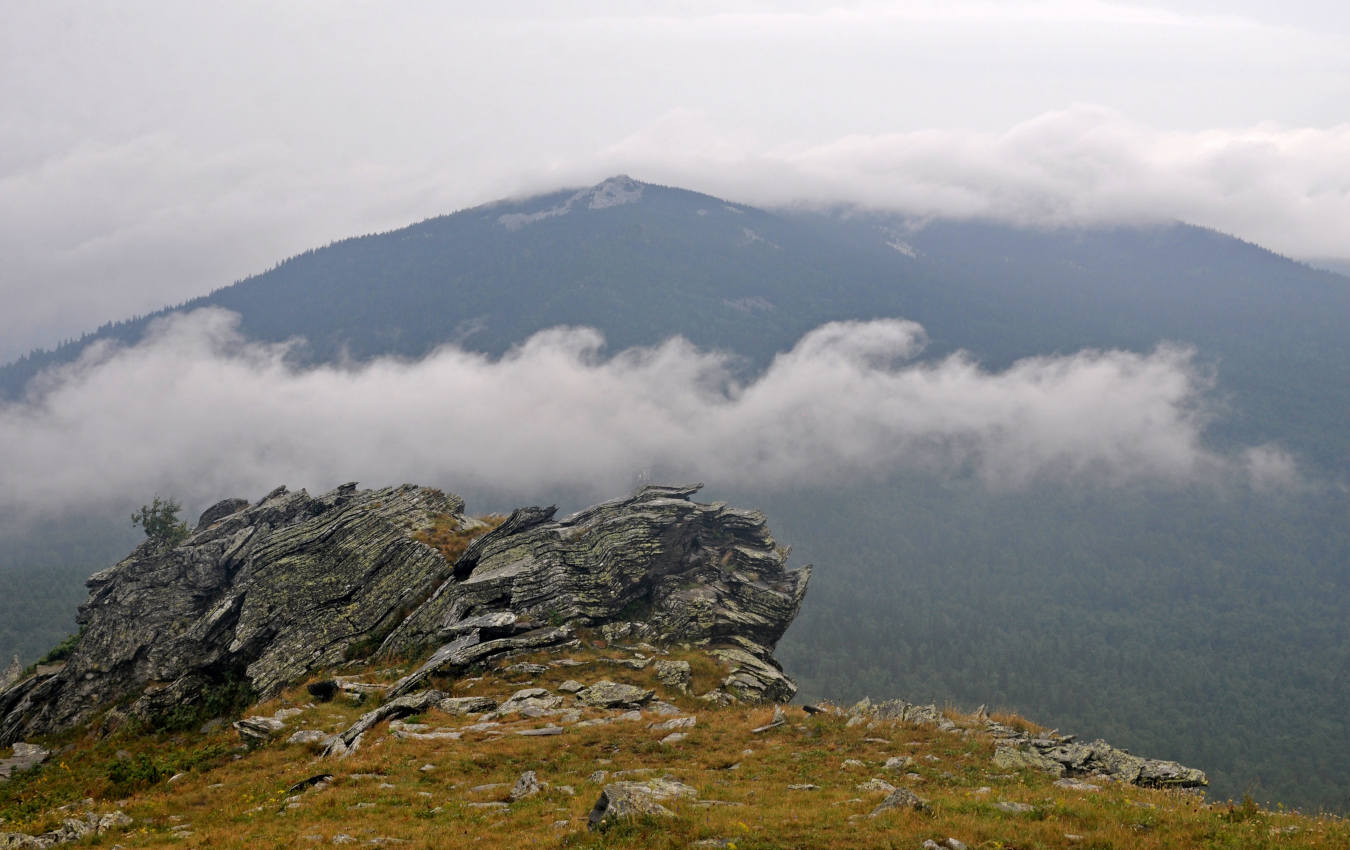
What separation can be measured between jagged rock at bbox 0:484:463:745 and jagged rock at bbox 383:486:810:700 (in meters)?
4.84

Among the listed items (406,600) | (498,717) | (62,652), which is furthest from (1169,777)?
(62,652)

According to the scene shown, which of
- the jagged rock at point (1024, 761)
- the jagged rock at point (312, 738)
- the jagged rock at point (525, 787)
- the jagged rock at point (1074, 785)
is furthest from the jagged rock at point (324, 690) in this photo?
the jagged rock at point (1074, 785)

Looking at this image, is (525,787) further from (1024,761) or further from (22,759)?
(22,759)

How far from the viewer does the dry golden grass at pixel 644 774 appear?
19.8 m

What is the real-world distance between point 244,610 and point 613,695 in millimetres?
30250

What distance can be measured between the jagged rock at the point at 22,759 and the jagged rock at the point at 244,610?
2530 millimetres

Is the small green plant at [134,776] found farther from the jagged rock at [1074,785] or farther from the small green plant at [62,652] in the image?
the small green plant at [62,652]

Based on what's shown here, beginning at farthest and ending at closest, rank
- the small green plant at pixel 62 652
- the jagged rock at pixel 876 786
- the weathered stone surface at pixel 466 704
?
the small green plant at pixel 62 652
the weathered stone surface at pixel 466 704
the jagged rock at pixel 876 786

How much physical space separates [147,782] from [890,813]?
29.8m

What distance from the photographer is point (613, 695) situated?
3903 centimetres

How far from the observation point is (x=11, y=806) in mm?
31359

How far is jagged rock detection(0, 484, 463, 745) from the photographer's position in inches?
1930

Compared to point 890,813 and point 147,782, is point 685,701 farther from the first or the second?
point 147,782

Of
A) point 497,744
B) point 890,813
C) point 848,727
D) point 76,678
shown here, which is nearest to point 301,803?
point 497,744
